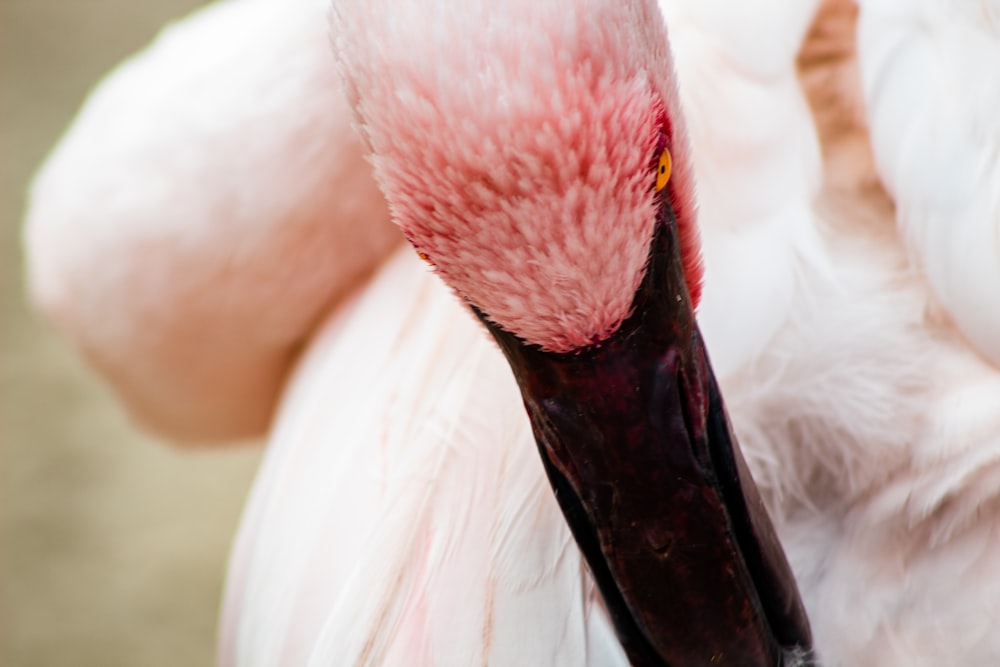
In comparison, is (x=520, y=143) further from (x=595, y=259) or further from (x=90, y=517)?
(x=90, y=517)

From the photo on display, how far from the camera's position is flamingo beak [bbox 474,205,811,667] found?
3.25ft

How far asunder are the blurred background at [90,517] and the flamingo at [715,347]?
4.02 ft

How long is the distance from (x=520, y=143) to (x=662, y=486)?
33cm

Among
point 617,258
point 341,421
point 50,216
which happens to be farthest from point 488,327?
point 50,216

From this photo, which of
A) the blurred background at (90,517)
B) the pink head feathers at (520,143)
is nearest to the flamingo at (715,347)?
the pink head feathers at (520,143)

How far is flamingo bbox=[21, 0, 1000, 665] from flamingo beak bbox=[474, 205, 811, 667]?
0.04 ft

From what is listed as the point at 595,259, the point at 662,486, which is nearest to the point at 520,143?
the point at 595,259

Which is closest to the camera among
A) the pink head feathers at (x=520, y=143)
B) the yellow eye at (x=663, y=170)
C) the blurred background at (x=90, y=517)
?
the pink head feathers at (x=520, y=143)

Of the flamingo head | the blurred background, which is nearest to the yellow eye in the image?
the flamingo head

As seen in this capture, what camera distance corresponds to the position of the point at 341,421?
4.44ft

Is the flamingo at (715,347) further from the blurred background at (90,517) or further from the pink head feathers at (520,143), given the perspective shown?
the blurred background at (90,517)

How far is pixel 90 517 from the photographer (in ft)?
9.37

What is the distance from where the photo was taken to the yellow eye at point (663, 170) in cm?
97

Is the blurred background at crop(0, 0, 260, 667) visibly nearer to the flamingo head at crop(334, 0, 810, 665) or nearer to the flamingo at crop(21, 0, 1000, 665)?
the flamingo at crop(21, 0, 1000, 665)
